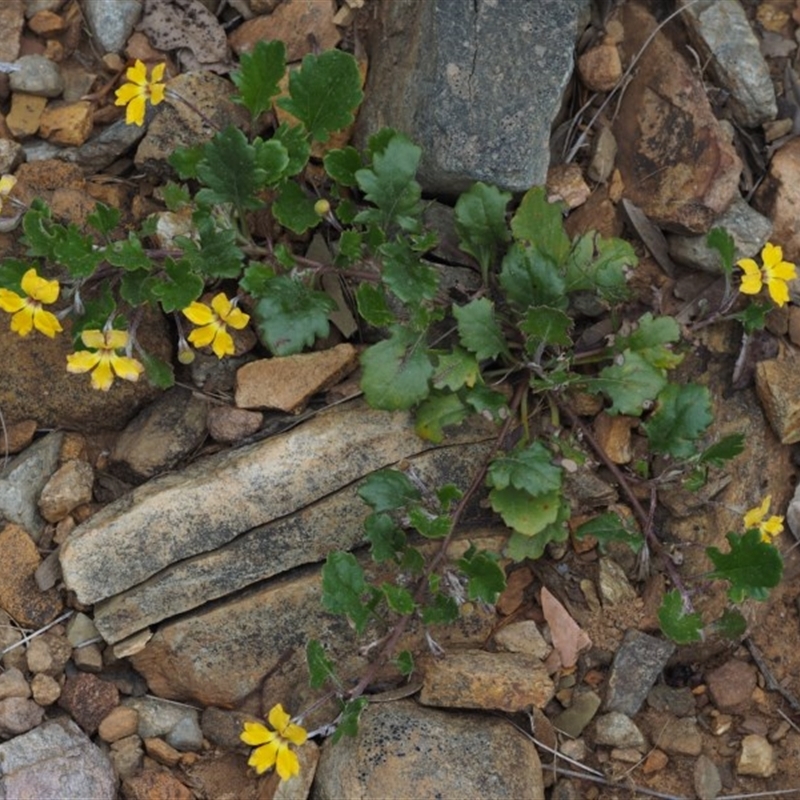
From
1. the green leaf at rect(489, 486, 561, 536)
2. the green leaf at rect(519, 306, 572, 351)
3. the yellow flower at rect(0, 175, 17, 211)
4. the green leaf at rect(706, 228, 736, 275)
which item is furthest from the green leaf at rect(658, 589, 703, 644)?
the yellow flower at rect(0, 175, 17, 211)

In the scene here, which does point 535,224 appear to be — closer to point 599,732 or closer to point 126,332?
point 126,332

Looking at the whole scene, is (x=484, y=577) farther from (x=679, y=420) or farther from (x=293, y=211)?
(x=293, y=211)

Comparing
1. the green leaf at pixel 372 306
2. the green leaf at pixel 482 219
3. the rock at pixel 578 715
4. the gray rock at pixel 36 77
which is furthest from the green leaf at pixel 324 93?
the rock at pixel 578 715

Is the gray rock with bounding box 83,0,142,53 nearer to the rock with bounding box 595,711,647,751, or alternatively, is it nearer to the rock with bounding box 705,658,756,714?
the rock with bounding box 595,711,647,751

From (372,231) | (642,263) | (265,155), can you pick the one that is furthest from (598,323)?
(265,155)

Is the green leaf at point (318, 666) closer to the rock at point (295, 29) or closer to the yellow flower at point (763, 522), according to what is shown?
the yellow flower at point (763, 522)
